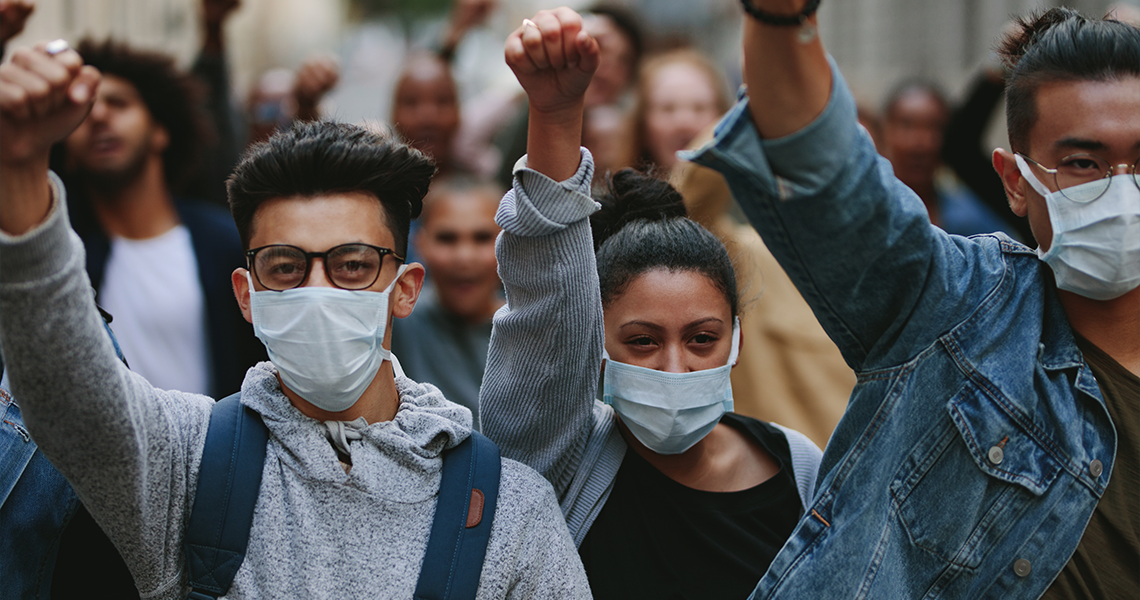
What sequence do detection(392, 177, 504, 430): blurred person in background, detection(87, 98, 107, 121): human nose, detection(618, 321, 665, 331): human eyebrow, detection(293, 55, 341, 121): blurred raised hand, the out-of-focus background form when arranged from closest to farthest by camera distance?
detection(618, 321, 665, 331): human eyebrow
detection(392, 177, 504, 430): blurred person in background
detection(87, 98, 107, 121): human nose
detection(293, 55, 341, 121): blurred raised hand
the out-of-focus background

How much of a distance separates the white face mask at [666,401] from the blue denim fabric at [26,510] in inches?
51.7

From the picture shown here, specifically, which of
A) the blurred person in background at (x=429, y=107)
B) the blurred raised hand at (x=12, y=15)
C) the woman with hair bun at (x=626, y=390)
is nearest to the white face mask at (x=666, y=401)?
the woman with hair bun at (x=626, y=390)

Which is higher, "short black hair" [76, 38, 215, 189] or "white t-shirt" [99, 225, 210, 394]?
"short black hair" [76, 38, 215, 189]

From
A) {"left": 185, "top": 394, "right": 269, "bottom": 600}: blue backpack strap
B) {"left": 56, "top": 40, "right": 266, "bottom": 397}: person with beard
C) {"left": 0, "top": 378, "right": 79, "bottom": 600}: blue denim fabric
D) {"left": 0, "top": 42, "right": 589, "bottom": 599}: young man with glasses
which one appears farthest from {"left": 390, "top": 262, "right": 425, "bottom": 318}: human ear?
{"left": 56, "top": 40, "right": 266, "bottom": 397}: person with beard

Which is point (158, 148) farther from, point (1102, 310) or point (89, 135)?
point (1102, 310)

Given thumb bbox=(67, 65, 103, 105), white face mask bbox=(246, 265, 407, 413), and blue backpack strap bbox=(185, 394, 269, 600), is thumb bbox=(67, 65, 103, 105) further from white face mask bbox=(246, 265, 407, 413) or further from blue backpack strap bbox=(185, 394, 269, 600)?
blue backpack strap bbox=(185, 394, 269, 600)

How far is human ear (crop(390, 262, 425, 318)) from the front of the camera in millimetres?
2578

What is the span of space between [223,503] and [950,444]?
1485 mm

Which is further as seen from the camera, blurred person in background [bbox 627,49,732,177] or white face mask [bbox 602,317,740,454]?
blurred person in background [bbox 627,49,732,177]

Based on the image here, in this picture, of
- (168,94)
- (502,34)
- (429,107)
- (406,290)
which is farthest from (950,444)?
(502,34)

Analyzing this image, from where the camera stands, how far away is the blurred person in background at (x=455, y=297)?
4.51 m

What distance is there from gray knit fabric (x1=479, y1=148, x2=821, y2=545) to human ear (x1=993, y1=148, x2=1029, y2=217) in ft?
2.98

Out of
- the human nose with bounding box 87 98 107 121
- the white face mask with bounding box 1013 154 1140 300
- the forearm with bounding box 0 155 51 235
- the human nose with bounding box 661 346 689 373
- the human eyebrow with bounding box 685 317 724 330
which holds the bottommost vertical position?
the human nose with bounding box 661 346 689 373

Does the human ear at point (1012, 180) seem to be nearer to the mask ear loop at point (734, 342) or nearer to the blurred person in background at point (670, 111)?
the mask ear loop at point (734, 342)
